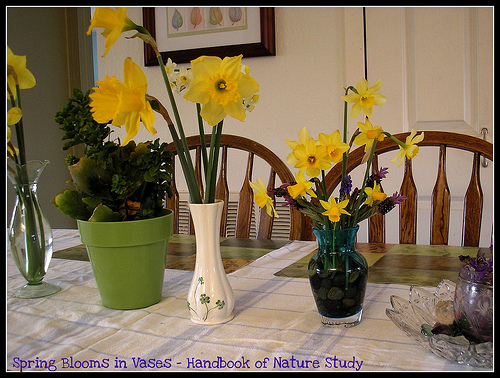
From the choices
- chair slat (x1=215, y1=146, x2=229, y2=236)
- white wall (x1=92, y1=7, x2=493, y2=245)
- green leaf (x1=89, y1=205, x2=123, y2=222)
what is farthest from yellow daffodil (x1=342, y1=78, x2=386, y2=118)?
white wall (x1=92, y1=7, x2=493, y2=245)

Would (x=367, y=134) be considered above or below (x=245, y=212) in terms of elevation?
above

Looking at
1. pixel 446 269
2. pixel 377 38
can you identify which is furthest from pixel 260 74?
pixel 446 269

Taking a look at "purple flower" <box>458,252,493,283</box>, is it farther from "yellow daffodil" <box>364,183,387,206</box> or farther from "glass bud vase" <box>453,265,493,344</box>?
"yellow daffodil" <box>364,183,387,206</box>

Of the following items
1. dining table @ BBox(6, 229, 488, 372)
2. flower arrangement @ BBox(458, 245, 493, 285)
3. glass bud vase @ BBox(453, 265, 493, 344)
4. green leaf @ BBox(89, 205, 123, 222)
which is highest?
green leaf @ BBox(89, 205, 123, 222)

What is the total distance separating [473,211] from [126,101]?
87 centimetres

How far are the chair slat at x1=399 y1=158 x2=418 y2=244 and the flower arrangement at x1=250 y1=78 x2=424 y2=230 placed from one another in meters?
0.55

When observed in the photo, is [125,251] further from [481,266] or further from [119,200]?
[481,266]

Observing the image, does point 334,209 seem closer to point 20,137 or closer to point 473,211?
point 20,137

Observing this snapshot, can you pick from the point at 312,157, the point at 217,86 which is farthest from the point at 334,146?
the point at 217,86

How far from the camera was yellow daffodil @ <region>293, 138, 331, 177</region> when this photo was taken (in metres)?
0.56

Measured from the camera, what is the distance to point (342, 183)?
60 centimetres

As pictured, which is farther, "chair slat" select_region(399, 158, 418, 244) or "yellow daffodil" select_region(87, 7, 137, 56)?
"chair slat" select_region(399, 158, 418, 244)

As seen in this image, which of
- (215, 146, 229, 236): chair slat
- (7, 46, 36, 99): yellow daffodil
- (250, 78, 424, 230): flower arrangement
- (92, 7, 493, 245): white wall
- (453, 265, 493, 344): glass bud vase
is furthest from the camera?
(92, 7, 493, 245): white wall

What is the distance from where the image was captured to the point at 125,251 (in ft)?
2.14
